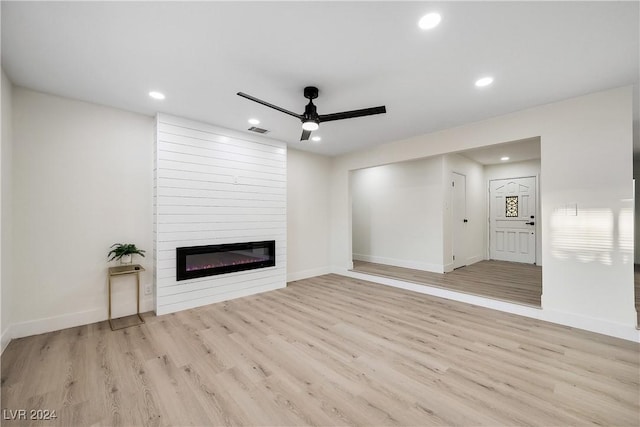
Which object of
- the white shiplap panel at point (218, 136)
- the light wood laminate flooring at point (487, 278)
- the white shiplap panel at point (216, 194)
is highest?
the white shiplap panel at point (218, 136)

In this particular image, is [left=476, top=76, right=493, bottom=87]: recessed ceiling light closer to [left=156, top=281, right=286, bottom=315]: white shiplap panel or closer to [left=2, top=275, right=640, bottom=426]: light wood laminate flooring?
[left=2, top=275, right=640, bottom=426]: light wood laminate flooring

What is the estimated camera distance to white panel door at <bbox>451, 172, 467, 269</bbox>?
586 centimetres

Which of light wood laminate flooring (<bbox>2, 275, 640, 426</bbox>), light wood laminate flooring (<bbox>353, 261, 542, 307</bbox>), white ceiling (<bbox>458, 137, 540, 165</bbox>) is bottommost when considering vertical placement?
light wood laminate flooring (<bbox>2, 275, 640, 426</bbox>)

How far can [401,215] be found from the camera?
247 inches

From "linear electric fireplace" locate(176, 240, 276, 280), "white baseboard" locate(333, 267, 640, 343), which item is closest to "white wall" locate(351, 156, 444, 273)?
"white baseboard" locate(333, 267, 640, 343)

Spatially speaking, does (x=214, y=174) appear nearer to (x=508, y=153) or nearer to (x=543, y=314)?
(x=543, y=314)

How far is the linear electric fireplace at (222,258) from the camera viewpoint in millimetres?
3740

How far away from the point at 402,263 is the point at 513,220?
3.19m

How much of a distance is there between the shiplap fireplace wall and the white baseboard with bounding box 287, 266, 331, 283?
0.48 m

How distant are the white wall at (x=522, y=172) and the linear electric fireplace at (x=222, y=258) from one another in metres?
6.11

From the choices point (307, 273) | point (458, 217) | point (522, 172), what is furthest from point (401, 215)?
point (522, 172)

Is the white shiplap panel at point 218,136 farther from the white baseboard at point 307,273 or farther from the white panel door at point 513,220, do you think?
the white panel door at point 513,220

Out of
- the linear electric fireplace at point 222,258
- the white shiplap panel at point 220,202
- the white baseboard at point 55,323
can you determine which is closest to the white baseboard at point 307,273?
the linear electric fireplace at point 222,258

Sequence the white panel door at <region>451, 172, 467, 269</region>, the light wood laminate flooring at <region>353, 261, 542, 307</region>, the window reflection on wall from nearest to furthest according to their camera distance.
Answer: the window reflection on wall
the light wood laminate flooring at <region>353, 261, 542, 307</region>
the white panel door at <region>451, 172, 467, 269</region>
